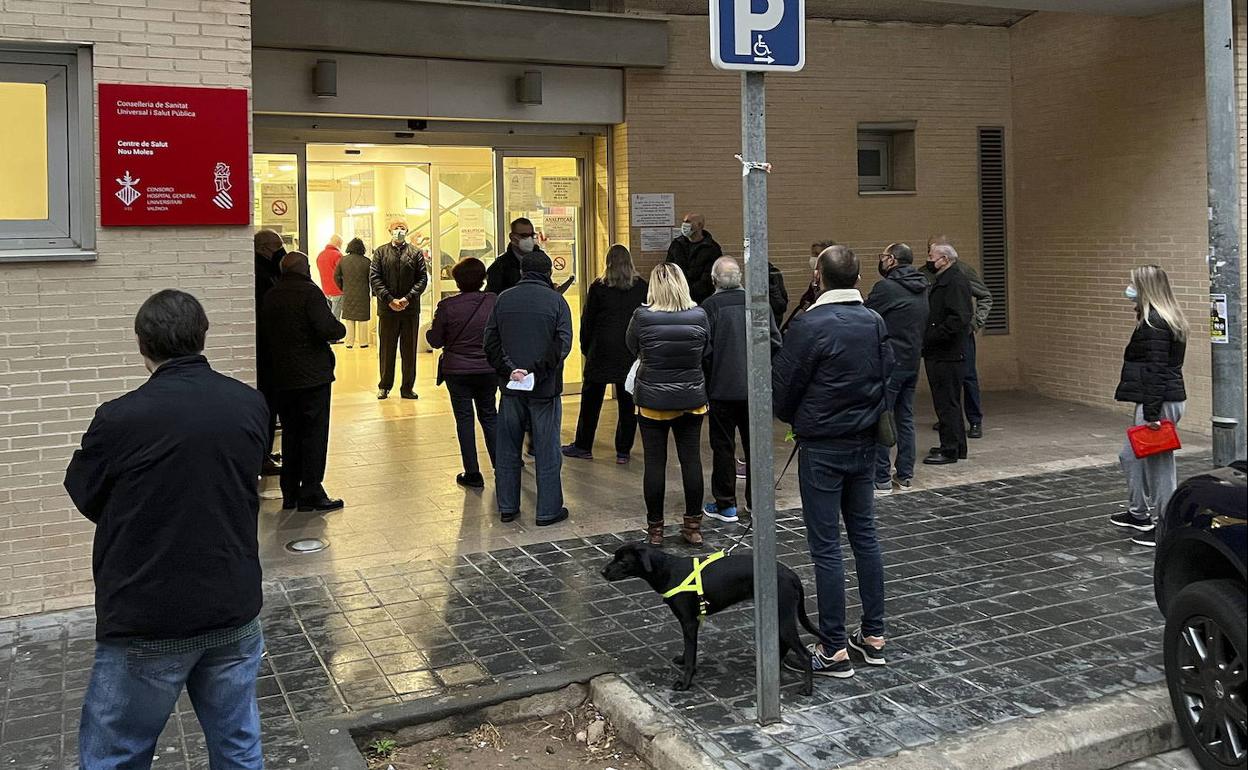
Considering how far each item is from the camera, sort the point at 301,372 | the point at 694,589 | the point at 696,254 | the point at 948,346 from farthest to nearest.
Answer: the point at 696,254 → the point at 948,346 → the point at 301,372 → the point at 694,589

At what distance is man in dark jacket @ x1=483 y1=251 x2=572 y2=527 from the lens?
27.7 feet

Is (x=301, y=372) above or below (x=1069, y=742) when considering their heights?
above

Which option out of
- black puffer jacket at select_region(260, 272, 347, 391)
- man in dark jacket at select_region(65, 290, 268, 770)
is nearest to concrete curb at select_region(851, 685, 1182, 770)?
man in dark jacket at select_region(65, 290, 268, 770)

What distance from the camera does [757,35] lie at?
4789 millimetres

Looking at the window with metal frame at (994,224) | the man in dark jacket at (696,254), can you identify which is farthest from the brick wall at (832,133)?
the man in dark jacket at (696,254)

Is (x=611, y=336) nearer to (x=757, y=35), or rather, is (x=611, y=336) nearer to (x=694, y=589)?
(x=694, y=589)

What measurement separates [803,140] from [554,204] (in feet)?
9.71

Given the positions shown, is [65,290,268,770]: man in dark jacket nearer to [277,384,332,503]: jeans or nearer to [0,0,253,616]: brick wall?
[0,0,253,616]: brick wall

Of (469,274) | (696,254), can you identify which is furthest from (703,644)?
(696,254)

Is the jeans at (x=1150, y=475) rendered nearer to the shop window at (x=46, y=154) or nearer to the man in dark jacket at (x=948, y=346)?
the man in dark jacket at (x=948, y=346)

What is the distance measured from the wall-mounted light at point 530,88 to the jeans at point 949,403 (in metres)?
4.95

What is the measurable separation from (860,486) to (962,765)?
1.42 metres

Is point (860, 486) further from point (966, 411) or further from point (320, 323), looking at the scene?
point (966, 411)

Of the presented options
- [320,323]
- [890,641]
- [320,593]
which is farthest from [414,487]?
[890,641]
